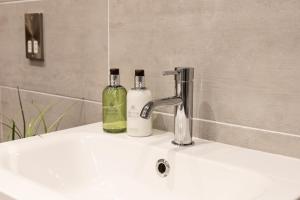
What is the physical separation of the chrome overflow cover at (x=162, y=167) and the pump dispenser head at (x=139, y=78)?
0.58ft

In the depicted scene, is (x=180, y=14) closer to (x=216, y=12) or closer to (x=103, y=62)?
(x=216, y=12)

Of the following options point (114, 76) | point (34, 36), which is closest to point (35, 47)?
point (34, 36)

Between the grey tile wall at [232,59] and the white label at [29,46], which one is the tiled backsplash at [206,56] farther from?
the white label at [29,46]

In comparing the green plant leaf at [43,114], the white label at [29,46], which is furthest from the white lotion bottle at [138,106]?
the white label at [29,46]

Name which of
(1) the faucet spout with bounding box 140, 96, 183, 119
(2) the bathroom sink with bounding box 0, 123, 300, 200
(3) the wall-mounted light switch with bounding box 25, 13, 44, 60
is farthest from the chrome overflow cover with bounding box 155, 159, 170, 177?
(3) the wall-mounted light switch with bounding box 25, 13, 44, 60

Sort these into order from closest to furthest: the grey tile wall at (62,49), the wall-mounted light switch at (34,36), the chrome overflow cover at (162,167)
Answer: the chrome overflow cover at (162,167)
the grey tile wall at (62,49)
the wall-mounted light switch at (34,36)

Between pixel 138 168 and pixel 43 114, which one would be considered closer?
pixel 138 168

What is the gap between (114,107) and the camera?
897mm

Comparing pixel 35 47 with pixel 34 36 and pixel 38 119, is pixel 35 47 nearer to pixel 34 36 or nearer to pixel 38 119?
pixel 34 36

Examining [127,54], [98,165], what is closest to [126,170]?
[98,165]

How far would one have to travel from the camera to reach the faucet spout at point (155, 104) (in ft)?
2.30

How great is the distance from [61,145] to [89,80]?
0.27 metres

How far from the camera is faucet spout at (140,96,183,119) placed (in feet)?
2.30

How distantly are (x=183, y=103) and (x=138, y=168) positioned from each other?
17cm
